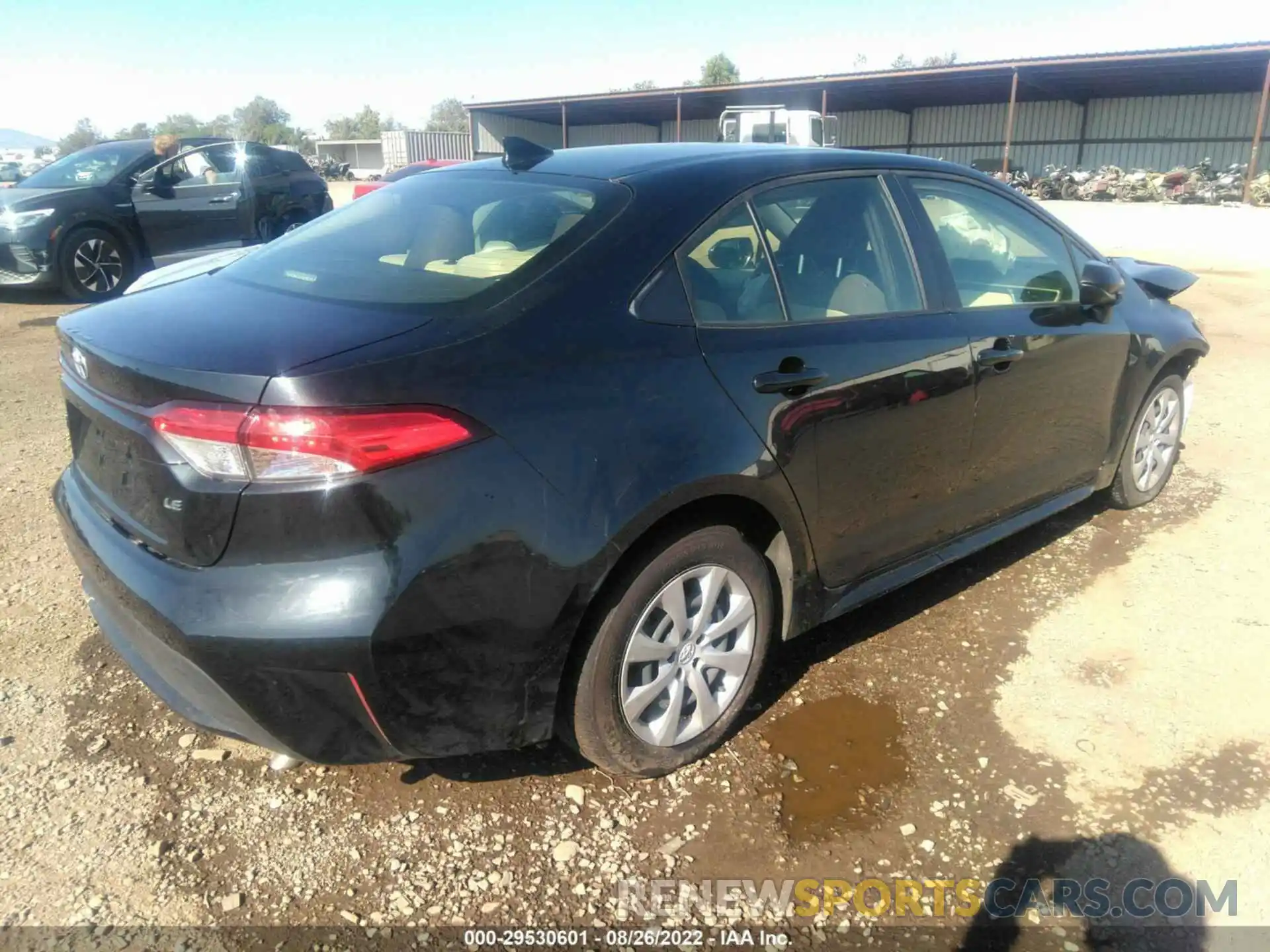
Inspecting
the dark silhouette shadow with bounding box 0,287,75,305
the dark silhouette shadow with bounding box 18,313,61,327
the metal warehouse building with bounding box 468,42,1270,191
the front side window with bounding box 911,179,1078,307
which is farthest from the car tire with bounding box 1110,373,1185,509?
the metal warehouse building with bounding box 468,42,1270,191

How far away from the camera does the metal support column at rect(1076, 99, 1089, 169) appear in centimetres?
3653

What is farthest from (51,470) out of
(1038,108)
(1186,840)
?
(1038,108)

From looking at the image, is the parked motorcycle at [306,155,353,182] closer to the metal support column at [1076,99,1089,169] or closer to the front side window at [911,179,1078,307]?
the metal support column at [1076,99,1089,169]

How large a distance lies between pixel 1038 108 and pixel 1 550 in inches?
1632

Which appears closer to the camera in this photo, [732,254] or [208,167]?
[732,254]

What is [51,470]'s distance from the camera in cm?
497

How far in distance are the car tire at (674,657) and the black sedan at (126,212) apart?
31.9ft

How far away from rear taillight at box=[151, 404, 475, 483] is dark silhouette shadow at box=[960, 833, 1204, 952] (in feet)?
5.66

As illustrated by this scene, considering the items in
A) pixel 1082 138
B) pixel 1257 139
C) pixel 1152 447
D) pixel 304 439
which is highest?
pixel 1082 138

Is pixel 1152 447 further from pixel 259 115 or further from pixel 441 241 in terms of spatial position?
pixel 259 115

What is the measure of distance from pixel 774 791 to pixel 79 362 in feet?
7.36

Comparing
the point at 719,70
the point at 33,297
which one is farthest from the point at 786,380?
the point at 719,70

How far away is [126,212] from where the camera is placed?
10.2m

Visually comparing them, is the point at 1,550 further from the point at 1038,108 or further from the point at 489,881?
the point at 1038,108
